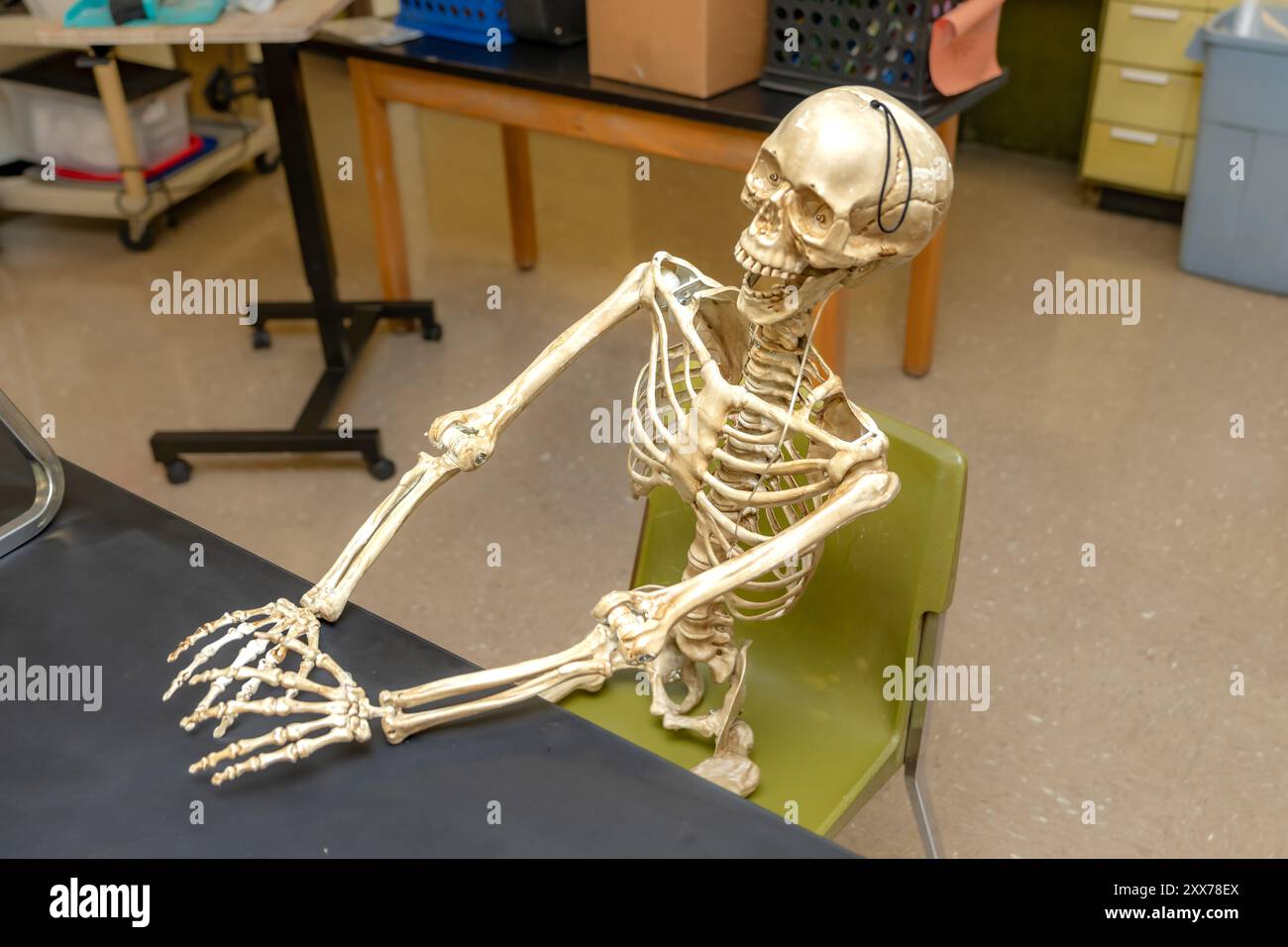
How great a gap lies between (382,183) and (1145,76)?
2144mm

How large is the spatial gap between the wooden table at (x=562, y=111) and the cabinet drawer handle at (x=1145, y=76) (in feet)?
3.15

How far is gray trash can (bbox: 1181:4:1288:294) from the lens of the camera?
124 inches

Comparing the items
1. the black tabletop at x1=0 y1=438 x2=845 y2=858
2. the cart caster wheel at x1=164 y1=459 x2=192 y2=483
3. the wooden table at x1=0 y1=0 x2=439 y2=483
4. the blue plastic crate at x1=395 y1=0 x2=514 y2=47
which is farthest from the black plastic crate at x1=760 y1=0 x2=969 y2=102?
the black tabletop at x1=0 y1=438 x2=845 y2=858

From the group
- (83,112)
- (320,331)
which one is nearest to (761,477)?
A: (320,331)

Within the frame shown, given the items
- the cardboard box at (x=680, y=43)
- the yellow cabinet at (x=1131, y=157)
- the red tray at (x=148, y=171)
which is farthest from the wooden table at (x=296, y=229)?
the yellow cabinet at (x=1131, y=157)

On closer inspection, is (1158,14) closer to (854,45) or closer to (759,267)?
(854,45)

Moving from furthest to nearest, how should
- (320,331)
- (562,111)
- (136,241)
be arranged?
(136,241)
(320,331)
(562,111)

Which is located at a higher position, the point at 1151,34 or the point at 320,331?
the point at 1151,34

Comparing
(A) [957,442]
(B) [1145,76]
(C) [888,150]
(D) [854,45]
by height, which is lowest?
(A) [957,442]

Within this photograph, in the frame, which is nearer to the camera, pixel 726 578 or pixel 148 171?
pixel 726 578

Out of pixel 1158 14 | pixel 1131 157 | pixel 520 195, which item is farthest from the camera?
pixel 1131 157

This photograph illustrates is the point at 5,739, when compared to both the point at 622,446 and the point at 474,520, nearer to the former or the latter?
the point at 474,520

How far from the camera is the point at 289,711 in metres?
1.17
